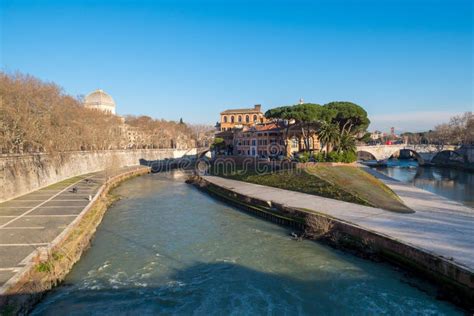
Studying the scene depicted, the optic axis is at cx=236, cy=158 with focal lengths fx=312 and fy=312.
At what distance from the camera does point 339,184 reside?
112 ft

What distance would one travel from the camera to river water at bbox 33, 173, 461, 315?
14195 mm

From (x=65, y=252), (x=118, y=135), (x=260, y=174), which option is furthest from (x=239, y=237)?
(x=118, y=135)

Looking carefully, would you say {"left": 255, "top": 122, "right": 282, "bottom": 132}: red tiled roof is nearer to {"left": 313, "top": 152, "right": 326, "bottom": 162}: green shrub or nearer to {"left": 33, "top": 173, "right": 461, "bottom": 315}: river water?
{"left": 313, "top": 152, "right": 326, "bottom": 162}: green shrub

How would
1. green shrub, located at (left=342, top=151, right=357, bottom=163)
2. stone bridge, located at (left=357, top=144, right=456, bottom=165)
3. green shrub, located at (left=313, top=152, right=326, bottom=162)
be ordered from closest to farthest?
green shrub, located at (left=313, top=152, right=326, bottom=162)
green shrub, located at (left=342, top=151, right=357, bottom=163)
stone bridge, located at (left=357, top=144, right=456, bottom=165)

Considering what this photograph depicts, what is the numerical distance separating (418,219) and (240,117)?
72908mm

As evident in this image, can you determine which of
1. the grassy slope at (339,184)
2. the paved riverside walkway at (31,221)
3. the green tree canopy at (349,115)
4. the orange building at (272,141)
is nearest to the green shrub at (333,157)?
the grassy slope at (339,184)

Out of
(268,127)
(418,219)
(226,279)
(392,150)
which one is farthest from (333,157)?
(392,150)

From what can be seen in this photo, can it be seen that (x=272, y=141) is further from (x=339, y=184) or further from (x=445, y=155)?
(x=445, y=155)

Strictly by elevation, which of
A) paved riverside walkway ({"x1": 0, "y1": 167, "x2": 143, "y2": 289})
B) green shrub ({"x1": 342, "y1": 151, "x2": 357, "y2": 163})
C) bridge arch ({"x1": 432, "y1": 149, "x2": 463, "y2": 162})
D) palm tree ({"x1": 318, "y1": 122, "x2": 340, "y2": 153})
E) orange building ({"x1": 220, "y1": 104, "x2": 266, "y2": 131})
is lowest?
paved riverside walkway ({"x1": 0, "y1": 167, "x2": 143, "y2": 289})

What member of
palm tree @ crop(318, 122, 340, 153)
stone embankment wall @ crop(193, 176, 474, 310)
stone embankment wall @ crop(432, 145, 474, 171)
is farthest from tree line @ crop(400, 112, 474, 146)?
stone embankment wall @ crop(193, 176, 474, 310)

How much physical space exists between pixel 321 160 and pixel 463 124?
77.5 meters

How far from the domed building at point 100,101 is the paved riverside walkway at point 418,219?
304ft

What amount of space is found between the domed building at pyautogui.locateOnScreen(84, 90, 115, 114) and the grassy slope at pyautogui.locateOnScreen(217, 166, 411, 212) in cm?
8442

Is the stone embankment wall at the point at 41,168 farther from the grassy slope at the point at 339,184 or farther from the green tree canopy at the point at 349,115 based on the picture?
the green tree canopy at the point at 349,115
